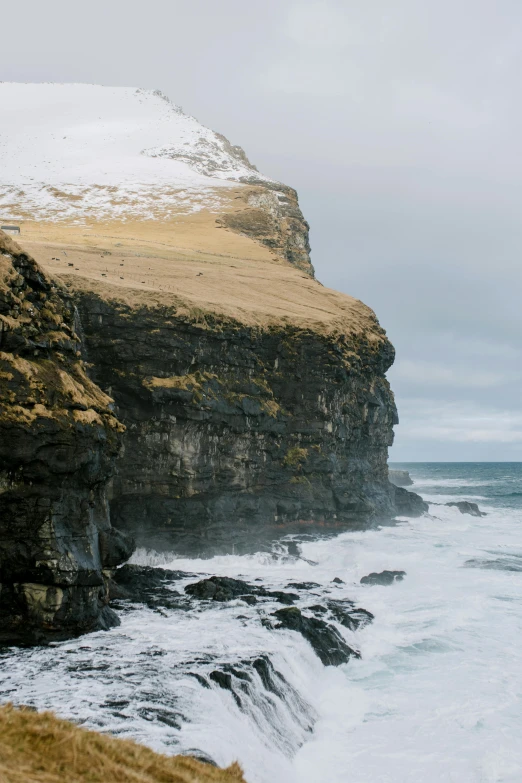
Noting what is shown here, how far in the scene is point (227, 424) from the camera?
47.5m

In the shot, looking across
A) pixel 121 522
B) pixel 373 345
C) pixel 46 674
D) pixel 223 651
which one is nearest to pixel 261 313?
pixel 373 345

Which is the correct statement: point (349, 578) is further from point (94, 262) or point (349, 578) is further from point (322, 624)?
point (94, 262)

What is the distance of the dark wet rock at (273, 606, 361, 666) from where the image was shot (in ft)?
87.7

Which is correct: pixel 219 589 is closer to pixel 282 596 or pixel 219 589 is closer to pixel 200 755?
pixel 282 596

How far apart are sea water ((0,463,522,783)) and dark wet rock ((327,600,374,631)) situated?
20.1 inches

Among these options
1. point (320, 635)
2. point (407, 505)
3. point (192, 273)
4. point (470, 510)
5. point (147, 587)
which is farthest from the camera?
point (470, 510)

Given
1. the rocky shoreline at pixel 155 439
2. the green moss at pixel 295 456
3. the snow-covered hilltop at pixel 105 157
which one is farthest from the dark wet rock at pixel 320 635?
the snow-covered hilltop at pixel 105 157

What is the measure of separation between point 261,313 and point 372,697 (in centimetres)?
3536

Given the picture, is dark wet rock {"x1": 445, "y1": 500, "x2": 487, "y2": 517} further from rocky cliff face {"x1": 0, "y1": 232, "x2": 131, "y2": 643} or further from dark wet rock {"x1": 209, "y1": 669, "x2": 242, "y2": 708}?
dark wet rock {"x1": 209, "y1": 669, "x2": 242, "y2": 708}

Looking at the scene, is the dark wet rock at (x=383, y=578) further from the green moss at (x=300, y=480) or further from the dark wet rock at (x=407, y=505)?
the dark wet rock at (x=407, y=505)

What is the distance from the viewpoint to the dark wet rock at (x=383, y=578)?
39.8 m

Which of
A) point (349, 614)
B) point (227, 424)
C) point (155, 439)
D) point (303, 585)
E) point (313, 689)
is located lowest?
point (313, 689)

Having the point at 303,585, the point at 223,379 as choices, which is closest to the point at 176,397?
the point at 223,379

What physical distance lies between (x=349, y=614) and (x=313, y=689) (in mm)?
8618
